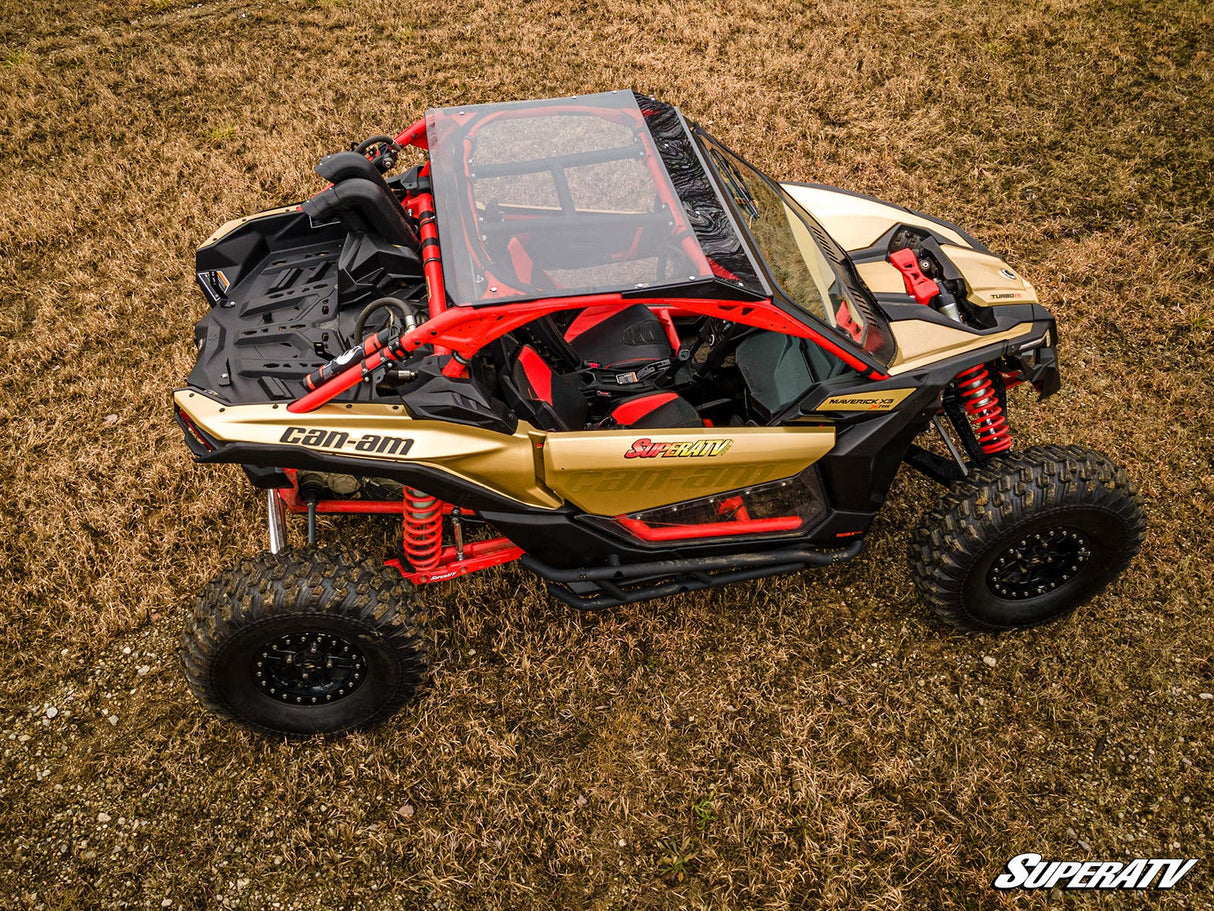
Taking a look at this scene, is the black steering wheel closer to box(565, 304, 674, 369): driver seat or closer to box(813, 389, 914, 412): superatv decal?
box(565, 304, 674, 369): driver seat

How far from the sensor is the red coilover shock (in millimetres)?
3953

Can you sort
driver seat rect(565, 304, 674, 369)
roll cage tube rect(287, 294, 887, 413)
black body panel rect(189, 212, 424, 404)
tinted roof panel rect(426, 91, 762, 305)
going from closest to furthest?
roll cage tube rect(287, 294, 887, 413) → tinted roof panel rect(426, 91, 762, 305) → black body panel rect(189, 212, 424, 404) → driver seat rect(565, 304, 674, 369)

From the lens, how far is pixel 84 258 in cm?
621

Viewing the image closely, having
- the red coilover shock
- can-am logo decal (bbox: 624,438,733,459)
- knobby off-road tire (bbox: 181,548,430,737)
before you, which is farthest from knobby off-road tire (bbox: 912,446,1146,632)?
knobby off-road tire (bbox: 181,548,430,737)

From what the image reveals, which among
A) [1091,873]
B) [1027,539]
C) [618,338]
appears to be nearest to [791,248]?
[618,338]

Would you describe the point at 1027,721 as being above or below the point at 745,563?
below

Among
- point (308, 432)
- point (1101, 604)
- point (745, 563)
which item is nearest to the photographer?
point (308, 432)

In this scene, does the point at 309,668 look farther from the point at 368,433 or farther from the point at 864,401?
the point at 864,401

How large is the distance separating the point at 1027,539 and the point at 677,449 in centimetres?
174

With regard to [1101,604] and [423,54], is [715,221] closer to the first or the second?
[1101,604]

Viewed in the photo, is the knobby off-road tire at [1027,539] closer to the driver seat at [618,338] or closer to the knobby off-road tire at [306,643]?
the driver seat at [618,338]

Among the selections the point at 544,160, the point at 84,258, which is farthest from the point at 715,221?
the point at 84,258

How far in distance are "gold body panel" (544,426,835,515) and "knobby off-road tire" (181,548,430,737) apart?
88 cm

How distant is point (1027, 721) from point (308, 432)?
11.5 feet
